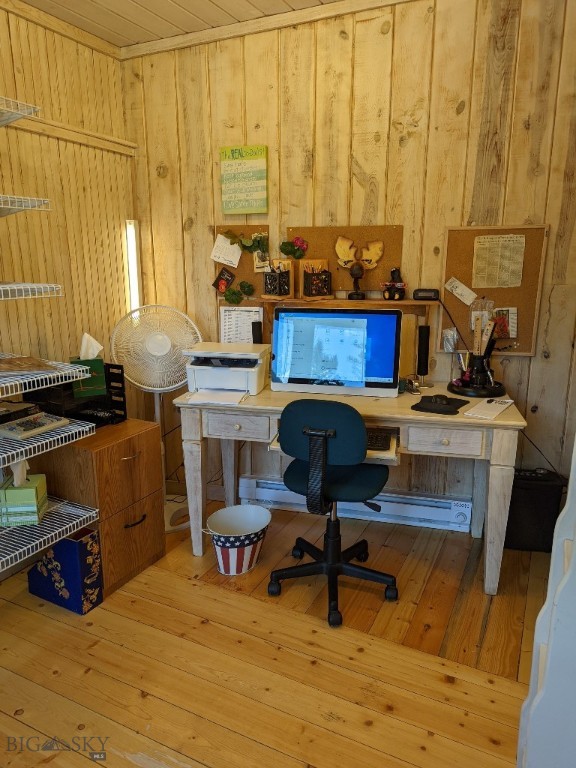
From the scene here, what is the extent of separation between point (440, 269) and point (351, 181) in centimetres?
63

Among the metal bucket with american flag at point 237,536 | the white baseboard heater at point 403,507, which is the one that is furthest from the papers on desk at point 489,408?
the metal bucket with american flag at point 237,536

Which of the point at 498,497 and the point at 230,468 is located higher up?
the point at 498,497

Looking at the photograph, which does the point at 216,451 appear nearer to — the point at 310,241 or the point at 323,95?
the point at 310,241

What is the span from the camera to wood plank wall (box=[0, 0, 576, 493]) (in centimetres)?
236

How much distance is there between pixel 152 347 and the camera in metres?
2.74

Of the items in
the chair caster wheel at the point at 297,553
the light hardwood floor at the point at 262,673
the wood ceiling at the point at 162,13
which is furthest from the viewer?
the chair caster wheel at the point at 297,553

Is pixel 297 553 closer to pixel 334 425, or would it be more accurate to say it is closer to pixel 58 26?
pixel 334 425

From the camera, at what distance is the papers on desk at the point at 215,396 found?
7.84 ft

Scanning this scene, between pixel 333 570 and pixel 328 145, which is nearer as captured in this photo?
pixel 333 570

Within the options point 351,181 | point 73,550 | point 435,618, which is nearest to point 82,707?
point 73,550

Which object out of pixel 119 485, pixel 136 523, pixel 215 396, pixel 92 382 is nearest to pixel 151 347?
pixel 92 382

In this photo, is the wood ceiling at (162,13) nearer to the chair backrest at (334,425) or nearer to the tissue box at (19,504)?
the chair backrest at (334,425)

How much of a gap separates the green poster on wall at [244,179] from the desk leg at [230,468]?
4.17 feet

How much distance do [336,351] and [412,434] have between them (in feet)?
1.80
